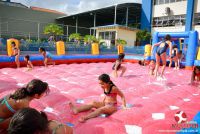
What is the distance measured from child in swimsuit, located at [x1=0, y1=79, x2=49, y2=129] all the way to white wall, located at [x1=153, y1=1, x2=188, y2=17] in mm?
21850

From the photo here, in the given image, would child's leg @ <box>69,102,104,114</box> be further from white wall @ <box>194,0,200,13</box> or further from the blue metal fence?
white wall @ <box>194,0,200,13</box>

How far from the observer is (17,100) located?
7.58ft

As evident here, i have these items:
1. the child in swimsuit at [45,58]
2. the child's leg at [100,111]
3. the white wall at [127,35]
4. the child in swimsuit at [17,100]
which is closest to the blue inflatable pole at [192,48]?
the child in swimsuit at [45,58]

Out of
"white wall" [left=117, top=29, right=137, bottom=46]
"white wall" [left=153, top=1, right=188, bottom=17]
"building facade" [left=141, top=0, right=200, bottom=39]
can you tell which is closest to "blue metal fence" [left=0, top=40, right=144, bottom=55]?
"white wall" [left=117, top=29, right=137, bottom=46]

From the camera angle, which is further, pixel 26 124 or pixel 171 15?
pixel 171 15

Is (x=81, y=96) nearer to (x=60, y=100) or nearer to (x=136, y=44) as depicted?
(x=60, y=100)

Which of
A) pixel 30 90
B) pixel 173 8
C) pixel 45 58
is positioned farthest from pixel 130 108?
pixel 173 8

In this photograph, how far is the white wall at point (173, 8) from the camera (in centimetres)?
2134

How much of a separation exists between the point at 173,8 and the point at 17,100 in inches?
895

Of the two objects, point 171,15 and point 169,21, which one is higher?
point 171,15

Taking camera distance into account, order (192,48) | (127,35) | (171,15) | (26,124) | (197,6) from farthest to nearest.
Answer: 1. (127,35)
2. (171,15)
3. (197,6)
4. (192,48)
5. (26,124)

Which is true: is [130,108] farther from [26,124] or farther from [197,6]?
[197,6]

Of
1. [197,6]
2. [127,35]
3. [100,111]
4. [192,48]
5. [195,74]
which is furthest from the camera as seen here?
[127,35]

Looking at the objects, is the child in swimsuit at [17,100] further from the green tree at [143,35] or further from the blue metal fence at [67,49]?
the green tree at [143,35]
